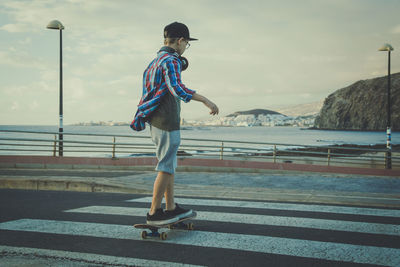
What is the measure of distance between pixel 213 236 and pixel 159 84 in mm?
1616

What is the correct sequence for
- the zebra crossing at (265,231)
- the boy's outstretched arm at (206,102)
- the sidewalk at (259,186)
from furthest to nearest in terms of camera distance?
the sidewalk at (259,186) < the boy's outstretched arm at (206,102) < the zebra crossing at (265,231)

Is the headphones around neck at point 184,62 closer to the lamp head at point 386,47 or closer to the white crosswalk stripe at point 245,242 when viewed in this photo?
the white crosswalk stripe at point 245,242

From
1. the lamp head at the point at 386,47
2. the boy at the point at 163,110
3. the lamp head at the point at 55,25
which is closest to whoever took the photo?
the boy at the point at 163,110

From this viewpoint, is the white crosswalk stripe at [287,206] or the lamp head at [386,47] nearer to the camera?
the white crosswalk stripe at [287,206]

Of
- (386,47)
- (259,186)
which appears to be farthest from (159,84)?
(386,47)

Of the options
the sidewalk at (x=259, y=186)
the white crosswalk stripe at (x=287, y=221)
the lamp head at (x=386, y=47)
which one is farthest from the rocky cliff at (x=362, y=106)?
the white crosswalk stripe at (x=287, y=221)

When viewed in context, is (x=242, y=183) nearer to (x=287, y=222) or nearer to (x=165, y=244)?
(x=287, y=222)

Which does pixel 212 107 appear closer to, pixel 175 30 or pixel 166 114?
pixel 166 114

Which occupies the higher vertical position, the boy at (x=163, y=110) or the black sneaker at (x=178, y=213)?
the boy at (x=163, y=110)

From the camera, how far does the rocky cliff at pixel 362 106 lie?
16012cm

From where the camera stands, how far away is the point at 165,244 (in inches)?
142

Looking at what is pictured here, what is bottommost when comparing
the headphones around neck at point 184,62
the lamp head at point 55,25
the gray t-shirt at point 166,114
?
the gray t-shirt at point 166,114

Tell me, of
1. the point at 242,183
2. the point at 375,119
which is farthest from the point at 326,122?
the point at 242,183

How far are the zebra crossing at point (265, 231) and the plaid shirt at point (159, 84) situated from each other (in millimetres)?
1284
